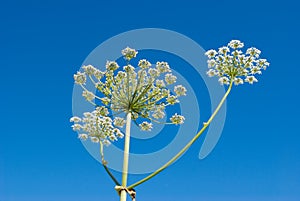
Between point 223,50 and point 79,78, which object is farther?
point 79,78

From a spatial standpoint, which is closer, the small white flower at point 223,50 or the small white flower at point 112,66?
the small white flower at point 223,50

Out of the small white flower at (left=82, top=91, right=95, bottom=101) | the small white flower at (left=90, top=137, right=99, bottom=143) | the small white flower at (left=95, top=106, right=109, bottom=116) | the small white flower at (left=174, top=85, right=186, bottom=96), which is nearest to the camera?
the small white flower at (left=90, top=137, right=99, bottom=143)

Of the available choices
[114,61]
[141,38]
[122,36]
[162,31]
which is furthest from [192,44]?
[114,61]

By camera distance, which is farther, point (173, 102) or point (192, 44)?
point (173, 102)

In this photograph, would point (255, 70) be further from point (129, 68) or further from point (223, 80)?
point (129, 68)

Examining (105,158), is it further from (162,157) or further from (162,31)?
(162,31)

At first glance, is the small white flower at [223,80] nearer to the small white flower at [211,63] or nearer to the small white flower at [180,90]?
the small white flower at [211,63]

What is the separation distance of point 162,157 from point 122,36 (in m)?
1.62

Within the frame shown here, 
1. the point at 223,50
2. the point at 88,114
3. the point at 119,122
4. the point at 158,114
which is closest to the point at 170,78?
the point at 158,114

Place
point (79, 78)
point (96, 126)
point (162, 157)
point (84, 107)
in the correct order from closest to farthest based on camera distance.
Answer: point (162, 157) → point (96, 126) → point (84, 107) → point (79, 78)

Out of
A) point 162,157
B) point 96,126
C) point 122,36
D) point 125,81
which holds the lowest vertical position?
point 162,157

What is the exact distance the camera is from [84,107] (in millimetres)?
4508

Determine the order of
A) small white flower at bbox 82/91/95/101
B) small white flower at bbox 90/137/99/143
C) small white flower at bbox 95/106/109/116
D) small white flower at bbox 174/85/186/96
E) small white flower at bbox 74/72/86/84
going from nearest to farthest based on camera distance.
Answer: small white flower at bbox 90/137/99/143
small white flower at bbox 95/106/109/116
small white flower at bbox 82/91/95/101
small white flower at bbox 174/85/186/96
small white flower at bbox 74/72/86/84

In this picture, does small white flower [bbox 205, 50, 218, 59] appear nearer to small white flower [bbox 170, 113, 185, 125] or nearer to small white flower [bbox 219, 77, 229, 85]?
small white flower [bbox 219, 77, 229, 85]
